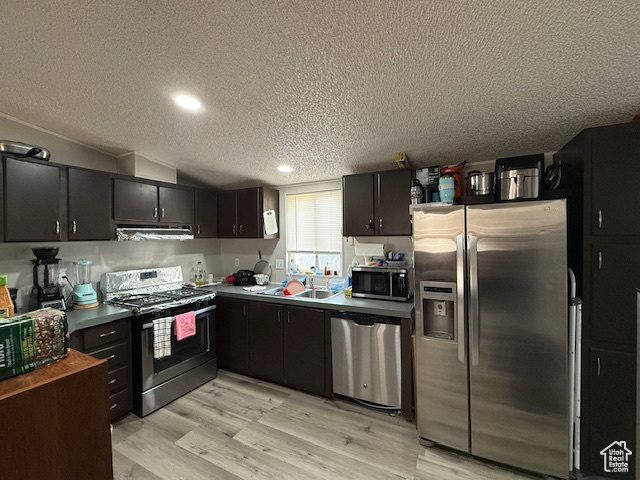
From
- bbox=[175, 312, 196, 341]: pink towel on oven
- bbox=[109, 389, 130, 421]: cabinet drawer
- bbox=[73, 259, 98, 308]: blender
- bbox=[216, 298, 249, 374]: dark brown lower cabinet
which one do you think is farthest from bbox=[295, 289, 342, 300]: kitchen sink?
bbox=[73, 259, 98, 308]: blender

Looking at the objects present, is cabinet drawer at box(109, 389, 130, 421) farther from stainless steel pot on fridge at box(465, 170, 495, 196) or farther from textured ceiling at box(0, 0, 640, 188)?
stainless steel pot on fridge at box(465, 170, 495, 196)

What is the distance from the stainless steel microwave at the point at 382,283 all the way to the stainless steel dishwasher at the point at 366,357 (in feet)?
0.98

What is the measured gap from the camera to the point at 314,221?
3570mm

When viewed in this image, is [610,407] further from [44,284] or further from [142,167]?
[142,167]

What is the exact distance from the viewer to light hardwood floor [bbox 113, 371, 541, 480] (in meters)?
1.85

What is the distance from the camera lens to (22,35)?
1.56 meters

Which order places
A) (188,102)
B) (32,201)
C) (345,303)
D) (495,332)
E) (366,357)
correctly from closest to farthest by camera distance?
(495,332), (188,102), (32,201), (366,357), (345,303)

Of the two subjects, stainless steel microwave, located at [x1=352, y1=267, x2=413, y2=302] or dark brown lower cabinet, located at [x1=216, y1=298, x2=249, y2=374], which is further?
dark brown lower cabinet, located at [x1=216, y1=298, x2=249, y2=374]

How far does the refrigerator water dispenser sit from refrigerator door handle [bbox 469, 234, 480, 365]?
0.11 meters

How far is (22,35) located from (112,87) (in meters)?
0.45

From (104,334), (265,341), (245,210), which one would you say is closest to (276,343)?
(265,341)

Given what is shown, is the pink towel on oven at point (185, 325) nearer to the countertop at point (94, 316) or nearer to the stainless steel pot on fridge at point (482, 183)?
the countertop at point (94, 316)

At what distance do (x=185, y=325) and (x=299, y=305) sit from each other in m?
1.12

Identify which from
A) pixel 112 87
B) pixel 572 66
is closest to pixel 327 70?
pixel 572 66
